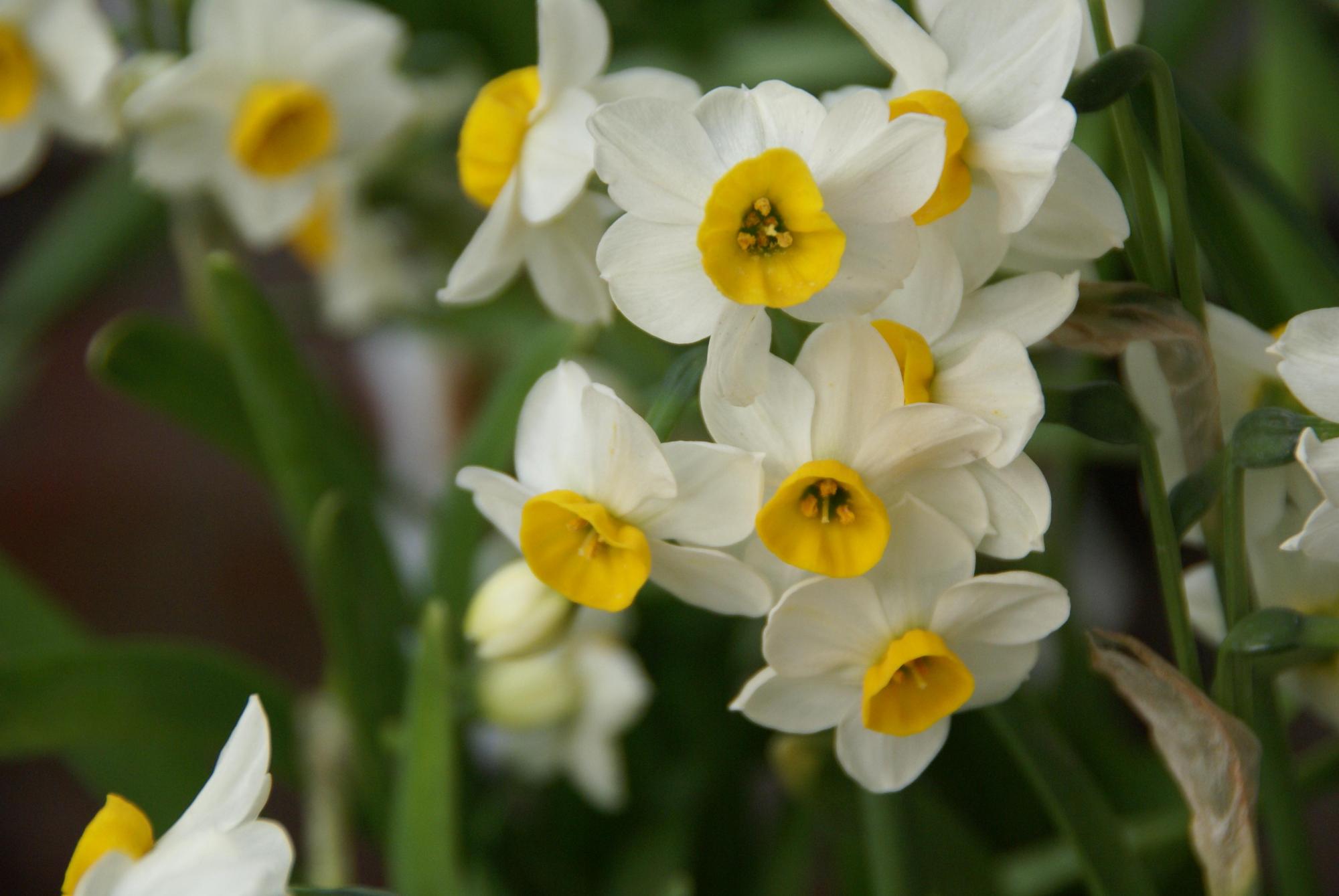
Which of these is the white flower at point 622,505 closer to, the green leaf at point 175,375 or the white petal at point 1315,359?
the white petal at point 1315,359

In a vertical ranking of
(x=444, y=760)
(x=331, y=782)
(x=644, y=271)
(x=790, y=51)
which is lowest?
(x=331, y=782)

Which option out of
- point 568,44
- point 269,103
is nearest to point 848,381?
point 568,44

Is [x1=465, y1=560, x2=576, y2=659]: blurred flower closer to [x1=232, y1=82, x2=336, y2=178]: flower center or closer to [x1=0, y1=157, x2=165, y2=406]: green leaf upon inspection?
[x1=232, y1=82, x2=336, y2=178]: flower center

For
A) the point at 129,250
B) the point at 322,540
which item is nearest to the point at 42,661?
the point at 322,540

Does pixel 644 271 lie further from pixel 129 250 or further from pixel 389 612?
pixel 129 250

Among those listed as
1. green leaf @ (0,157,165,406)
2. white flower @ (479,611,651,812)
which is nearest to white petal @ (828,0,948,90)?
white flower @ (479,611,651,812)

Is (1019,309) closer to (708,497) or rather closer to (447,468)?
(708,497)
